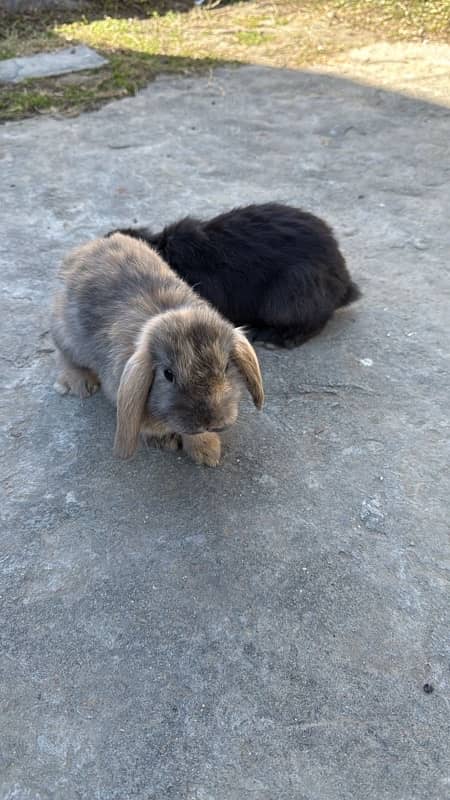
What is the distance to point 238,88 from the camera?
23.8 ft

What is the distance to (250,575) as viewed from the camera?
2.69 meters

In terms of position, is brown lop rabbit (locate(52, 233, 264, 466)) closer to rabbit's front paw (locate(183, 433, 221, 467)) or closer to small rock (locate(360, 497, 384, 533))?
rabbit's front paw (locate(183, 433, 221, 467))

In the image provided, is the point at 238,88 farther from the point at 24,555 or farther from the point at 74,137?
the point at 24,555

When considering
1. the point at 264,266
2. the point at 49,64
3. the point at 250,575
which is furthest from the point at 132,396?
the point at 49,64

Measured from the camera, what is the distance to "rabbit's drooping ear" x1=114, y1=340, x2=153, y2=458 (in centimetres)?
266

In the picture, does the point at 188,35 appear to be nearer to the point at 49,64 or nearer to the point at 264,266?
the point at 49,64

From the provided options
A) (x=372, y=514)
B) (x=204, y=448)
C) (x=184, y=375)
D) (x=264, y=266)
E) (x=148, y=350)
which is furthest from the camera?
(x=264, y=266)

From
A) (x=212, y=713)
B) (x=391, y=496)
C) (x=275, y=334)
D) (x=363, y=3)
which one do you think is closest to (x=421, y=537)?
(x=391, y=496)

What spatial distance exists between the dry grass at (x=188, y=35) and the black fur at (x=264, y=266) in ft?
12.4

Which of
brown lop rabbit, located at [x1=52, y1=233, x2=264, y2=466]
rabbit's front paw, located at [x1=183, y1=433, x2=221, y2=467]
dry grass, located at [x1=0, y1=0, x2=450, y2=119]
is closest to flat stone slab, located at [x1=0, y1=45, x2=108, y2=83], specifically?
dry grass, located at [x1=0, y1=0, x2=450, y2=119]

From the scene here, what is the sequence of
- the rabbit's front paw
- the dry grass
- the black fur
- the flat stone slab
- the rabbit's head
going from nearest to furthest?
the rabbit's head < the rabbit's front paw < the black fur < the dry grass < the flat stone slab

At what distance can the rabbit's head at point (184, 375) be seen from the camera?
257cm

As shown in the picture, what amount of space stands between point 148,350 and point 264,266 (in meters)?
1.27

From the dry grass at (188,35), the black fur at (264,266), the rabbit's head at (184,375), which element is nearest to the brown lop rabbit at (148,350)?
the rabbit's head at (184,375)
